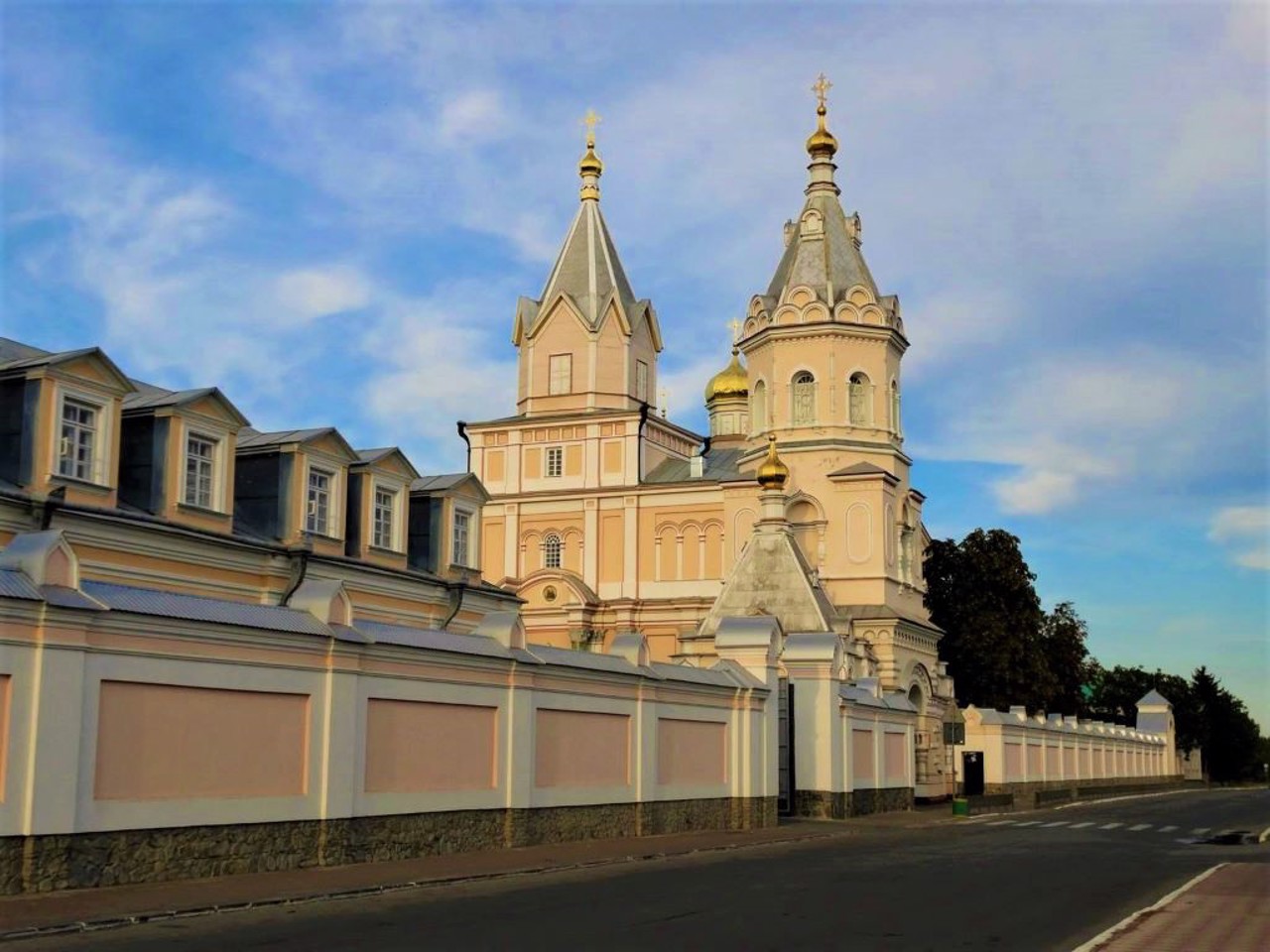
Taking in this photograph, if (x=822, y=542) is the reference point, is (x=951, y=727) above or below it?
below

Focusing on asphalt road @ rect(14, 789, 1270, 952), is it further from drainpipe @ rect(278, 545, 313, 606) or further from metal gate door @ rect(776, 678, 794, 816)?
drainpipe @ rect(278, 545, 313, 606)

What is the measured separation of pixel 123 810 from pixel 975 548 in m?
55.3

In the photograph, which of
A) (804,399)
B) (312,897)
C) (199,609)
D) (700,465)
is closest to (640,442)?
(700,465)

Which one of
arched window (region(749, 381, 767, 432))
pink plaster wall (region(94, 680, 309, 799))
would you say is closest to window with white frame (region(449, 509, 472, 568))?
pink plaster wall (region(94, 680, 309, 799))

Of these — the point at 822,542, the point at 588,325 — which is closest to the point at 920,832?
the point at 822,542

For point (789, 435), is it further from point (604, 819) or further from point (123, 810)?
point (123, 810)

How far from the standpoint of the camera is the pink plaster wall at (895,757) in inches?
1464

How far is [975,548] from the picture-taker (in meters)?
66.8

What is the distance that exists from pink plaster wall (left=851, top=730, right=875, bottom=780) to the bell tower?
29.6 meters

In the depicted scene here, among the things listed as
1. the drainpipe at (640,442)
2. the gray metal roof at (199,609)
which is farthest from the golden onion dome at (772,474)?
the gray metal roof at (199,609)

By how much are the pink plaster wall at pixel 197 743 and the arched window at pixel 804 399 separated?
4187 cm

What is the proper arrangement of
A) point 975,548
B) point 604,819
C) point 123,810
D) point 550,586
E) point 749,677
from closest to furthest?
point 123,810 < point 604,819 < point 749,677 < point 550,586 < point 975,548

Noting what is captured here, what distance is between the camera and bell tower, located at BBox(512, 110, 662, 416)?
208 ft

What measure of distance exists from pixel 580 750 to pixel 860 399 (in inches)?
1452
